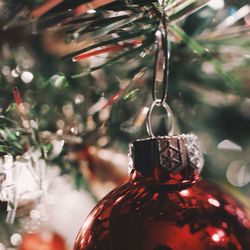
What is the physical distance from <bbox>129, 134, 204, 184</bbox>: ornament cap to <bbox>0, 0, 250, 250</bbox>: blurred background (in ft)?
0.50

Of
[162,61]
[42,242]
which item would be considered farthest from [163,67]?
[42,242]

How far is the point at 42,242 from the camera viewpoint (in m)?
0.61

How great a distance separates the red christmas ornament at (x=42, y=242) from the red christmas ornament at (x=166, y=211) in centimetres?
23

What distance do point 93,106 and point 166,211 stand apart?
306 mm

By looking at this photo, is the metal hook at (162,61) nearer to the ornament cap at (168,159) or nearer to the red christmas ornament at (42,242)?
the ornament cap at (168,159)

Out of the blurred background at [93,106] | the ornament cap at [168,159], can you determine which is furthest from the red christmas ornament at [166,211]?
the blurred background at [93,106]

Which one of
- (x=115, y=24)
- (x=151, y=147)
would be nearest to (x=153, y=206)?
(x=151, y=147)

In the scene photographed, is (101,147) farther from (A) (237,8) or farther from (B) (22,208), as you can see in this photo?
(A) (237,8)

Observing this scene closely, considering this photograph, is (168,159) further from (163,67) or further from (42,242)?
(42,242)

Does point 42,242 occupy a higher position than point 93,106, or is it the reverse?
point 93,106

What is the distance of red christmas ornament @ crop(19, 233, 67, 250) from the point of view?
592 millimetres

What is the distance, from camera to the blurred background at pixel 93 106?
21.3 inches

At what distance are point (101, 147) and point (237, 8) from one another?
27 centimetres

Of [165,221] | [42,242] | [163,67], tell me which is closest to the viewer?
[165,221]
